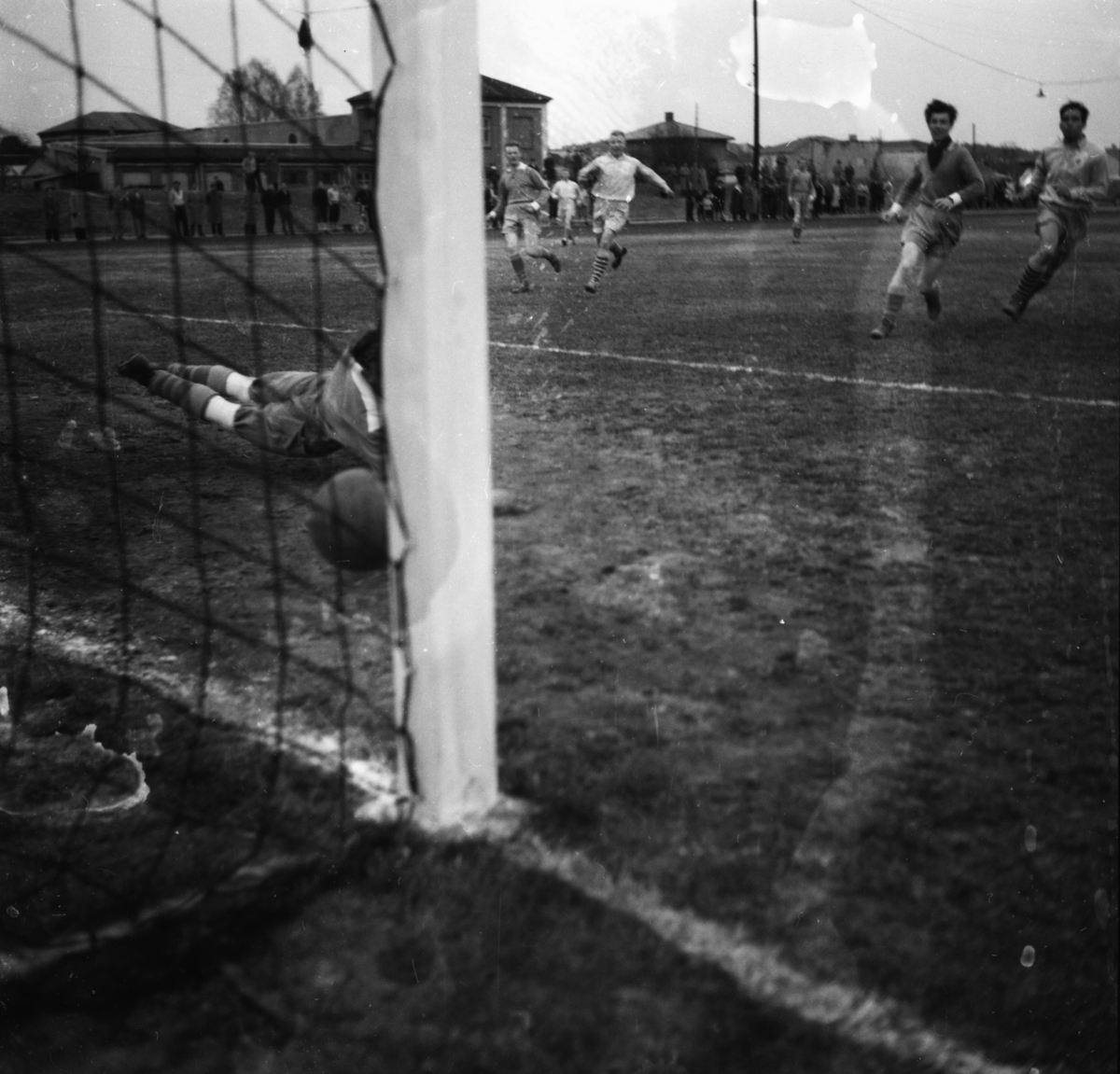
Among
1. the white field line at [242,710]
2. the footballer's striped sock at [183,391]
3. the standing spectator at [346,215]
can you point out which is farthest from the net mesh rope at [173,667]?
the standing spectator at [346,215]

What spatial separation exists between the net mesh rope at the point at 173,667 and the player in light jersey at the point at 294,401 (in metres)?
0.20

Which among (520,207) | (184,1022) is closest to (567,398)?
(184,1022)

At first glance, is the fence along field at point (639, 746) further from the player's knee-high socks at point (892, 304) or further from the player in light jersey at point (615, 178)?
the player in light jersey at point (615, 178)

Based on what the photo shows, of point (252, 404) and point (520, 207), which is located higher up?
point (520, 207)

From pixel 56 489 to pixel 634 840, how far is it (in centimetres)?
339

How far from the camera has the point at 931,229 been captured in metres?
8.67

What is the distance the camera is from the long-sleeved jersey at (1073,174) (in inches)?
340

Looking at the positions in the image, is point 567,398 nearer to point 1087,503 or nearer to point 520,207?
point 1087,503

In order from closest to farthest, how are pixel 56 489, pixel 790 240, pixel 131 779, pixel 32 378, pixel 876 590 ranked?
1. pixel 131 779
2. pixel 876 590
3. pixel 56 489
4. pixel 32 378
5. pixel 790 240

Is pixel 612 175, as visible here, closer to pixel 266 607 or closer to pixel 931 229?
pixel 931 229

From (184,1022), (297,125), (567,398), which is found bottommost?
(184,1022)

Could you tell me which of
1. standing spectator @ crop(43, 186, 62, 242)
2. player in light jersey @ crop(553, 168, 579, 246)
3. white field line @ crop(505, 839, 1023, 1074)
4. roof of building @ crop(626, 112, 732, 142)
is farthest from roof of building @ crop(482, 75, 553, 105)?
roof of building @ crop(626, 112, 732, 142)

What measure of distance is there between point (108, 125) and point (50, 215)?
83.7ft

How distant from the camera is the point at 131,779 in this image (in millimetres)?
2406
